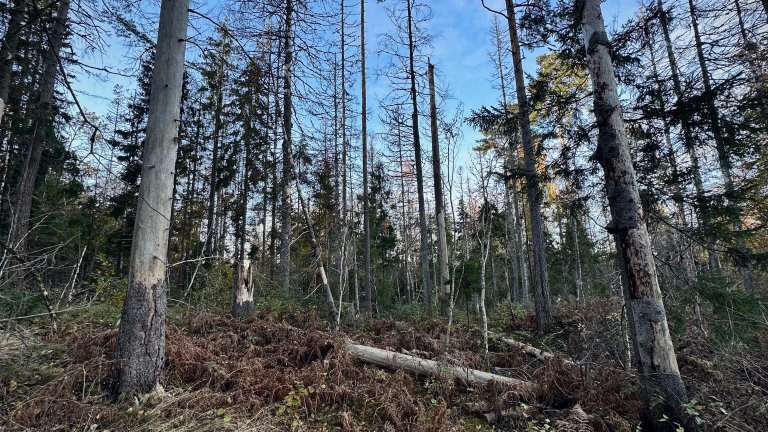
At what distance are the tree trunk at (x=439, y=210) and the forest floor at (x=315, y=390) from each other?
16.5 feet

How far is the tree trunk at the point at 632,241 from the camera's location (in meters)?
3.50

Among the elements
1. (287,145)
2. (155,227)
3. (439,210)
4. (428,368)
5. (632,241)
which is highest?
(287,145)

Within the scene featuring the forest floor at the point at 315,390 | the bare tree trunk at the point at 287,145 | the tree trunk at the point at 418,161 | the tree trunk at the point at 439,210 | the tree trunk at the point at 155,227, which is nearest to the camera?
the forest floor at the point at 315,390

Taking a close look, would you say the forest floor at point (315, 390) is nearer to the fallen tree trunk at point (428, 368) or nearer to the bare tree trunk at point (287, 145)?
the fallen tree trunk at point (428, 368)

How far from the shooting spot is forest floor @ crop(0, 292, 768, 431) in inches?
122

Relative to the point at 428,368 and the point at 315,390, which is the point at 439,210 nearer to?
the point at 428,368

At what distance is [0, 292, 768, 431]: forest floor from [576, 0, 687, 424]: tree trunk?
31 cm

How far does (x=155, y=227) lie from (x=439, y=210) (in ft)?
29.3

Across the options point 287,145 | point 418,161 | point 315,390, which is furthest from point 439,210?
point 315,390

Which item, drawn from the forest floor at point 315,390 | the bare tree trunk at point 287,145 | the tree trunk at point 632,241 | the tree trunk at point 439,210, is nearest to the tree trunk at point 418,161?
the tree trunk at point 439,210

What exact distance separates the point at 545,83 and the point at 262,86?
5089 millimetres

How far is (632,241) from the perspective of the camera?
12.5 ft

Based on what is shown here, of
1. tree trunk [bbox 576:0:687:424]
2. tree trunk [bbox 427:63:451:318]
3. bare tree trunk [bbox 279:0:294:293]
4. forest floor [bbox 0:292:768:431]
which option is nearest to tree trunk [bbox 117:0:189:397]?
forest floor [bbox 0:292:768:431]

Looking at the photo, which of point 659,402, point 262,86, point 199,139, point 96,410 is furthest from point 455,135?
point 199,139
